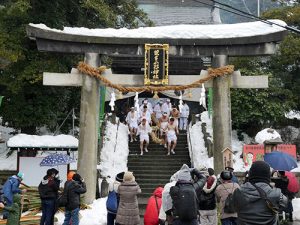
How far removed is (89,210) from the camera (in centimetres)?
1446

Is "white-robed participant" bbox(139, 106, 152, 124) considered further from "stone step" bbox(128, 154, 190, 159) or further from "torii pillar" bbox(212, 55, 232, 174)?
"torii pillar" bbox(212, 55, 232, 174)

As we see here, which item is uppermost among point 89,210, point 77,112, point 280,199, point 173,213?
point 77,112

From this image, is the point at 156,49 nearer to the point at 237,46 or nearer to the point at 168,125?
the point at 237,46

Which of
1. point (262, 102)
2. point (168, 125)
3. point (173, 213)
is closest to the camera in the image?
point (173, 213)

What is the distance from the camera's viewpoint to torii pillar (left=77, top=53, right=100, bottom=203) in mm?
15898

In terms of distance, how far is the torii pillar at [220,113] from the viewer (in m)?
16.0

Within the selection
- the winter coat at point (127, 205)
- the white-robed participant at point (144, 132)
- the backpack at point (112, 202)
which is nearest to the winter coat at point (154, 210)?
the winter coat at point (127, 205)

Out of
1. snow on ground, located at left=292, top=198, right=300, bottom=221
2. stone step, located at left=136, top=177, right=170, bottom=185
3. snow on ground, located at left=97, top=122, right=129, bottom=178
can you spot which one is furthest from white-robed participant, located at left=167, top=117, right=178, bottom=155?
snow on ground, located at left=292, top=198, right=300, bottom=221

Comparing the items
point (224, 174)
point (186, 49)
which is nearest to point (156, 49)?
point (186, 49)

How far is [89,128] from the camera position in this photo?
16.1 metres

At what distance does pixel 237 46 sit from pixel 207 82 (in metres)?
1.66

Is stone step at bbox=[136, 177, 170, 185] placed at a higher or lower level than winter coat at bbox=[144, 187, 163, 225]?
lower

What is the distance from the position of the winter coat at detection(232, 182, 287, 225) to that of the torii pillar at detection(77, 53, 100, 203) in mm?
10668

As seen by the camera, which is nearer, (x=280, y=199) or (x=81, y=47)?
(x=280, y=199)
